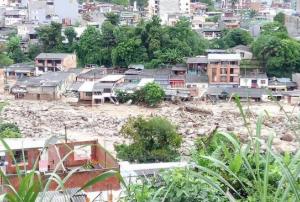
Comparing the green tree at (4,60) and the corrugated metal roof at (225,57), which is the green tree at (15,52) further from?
the corrugated metal roof at (225,57)

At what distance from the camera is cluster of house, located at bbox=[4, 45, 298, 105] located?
1594cm

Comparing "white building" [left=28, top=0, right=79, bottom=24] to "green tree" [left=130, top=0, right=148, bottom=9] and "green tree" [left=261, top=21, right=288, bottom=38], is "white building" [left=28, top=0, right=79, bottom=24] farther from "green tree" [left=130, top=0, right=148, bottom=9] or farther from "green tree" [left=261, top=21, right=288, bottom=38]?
"green tree" [left=261, top=21, right=288, bottom=38]

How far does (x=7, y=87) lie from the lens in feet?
57.2

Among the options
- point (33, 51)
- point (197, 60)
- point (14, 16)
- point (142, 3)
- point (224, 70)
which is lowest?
point (224, 70)

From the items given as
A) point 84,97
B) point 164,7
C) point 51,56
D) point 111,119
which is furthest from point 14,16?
point 111,119

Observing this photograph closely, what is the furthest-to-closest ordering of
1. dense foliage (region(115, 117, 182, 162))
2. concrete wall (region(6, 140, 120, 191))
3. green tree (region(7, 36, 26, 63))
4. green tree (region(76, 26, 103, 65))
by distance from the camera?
1. green tree (region(7, 36, 26, 63))
2. green tree (region(76, 26, 103, 65))
3. dense foliage (region(115, 117, 182, 162))
4. concrete wall (region(6, 140, 120, 191))

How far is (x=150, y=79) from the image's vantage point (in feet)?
55.1

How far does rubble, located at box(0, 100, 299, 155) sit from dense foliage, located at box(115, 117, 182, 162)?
7.24 feet

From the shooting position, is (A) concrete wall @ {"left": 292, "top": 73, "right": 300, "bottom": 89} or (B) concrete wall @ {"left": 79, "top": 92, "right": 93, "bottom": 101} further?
(A) concrete wall @ {"left": 292, "top": 73, "right": 300, "bottom": 89}

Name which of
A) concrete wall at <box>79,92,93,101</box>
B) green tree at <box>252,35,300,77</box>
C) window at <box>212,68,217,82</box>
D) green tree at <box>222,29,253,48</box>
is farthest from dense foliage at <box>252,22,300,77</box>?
concrete wall at <box>79,92,93,101</box>

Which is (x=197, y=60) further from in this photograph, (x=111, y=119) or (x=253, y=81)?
(x=111, y=119)

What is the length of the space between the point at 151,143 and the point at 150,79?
7757 mm

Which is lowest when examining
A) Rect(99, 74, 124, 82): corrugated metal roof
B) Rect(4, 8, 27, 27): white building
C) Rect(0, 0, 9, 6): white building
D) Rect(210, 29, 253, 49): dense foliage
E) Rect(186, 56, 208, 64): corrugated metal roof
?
Rect(99, 74, 124, 82): corrugated metal roof

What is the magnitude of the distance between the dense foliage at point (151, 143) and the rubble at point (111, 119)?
221cm
